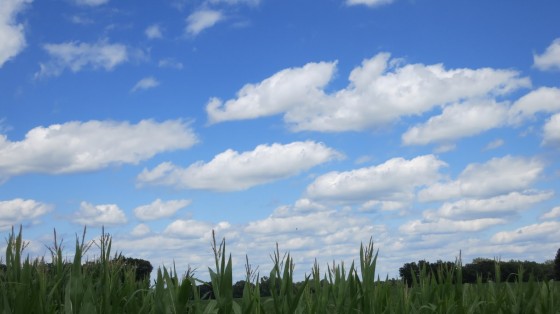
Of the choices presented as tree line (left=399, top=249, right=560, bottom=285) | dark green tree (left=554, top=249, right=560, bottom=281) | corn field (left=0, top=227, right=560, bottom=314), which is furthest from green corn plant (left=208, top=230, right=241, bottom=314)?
dark green tree (left=554, top=249, right=560, bottom=281)

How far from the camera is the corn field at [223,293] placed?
4902 millimetres

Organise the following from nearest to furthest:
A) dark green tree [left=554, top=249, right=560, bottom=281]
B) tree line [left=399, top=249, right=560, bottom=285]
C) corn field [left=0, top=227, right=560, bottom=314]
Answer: corn field [left=0, top=227, right=560, bottom=314] → tree line [left=399, top=249, right=560, bottom=285] → dark green tree [left=554, top=249, right=560, bottom=281]

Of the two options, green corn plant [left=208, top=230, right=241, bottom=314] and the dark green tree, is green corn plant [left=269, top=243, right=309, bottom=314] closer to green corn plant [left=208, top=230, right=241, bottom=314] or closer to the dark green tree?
green corn plant [left=208, top=230, right=241, bottom=314]

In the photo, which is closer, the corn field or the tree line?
the corn field

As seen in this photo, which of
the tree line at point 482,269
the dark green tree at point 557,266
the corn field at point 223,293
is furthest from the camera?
the dark green tree at point 557,266

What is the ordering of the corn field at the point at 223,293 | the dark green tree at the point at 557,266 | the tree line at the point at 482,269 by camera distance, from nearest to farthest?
the corn field at the point at 223,293, the tree line at the point at 482,269, the dark green tree at the point at 557,266

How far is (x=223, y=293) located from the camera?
4969mm

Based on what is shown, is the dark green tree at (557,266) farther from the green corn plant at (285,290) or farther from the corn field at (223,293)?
the green corn plant at (285,290)

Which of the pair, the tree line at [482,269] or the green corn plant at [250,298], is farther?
the tree line at [482,269]

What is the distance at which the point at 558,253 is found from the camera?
2062cm

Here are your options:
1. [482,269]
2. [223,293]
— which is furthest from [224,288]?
[482,269]

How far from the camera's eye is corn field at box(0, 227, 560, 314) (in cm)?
490

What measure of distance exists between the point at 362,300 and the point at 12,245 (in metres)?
3.44

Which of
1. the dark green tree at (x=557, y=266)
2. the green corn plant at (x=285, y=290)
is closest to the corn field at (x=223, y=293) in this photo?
the green corn plant at (x=285, y=290)
